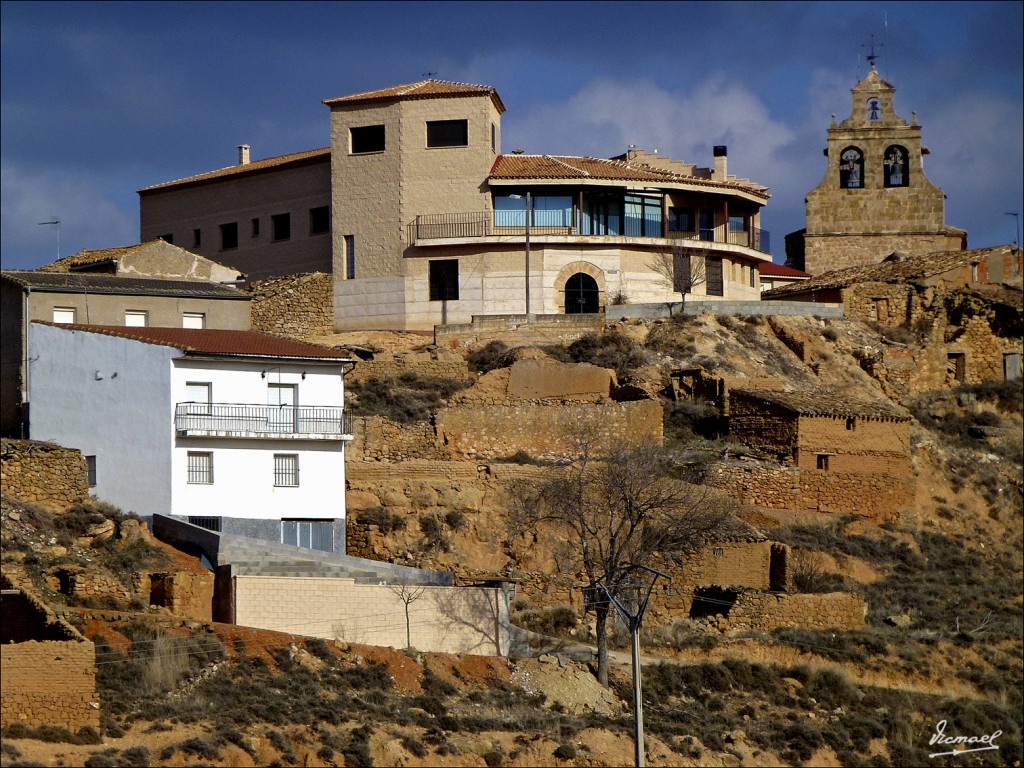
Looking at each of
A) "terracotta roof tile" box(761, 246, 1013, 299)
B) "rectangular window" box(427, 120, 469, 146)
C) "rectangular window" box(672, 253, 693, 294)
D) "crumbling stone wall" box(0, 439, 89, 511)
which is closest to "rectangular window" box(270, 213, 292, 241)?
"rectangular window" box(427, 120, 469, 146)

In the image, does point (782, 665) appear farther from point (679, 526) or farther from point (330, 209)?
point (330, 209)

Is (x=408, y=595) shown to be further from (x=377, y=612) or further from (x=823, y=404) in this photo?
(x=823, y=404)

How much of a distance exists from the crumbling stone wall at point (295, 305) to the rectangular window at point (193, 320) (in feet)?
26.5

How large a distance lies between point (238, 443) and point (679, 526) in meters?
10.2

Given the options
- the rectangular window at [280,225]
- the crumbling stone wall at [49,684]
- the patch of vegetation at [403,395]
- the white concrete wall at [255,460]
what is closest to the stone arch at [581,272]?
the patch of vegetation at [403,395]

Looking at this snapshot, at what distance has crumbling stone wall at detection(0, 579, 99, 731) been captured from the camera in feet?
109

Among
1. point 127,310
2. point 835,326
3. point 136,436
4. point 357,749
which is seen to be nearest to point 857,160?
point 835,326

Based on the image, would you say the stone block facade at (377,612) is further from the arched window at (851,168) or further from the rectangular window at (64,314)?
the arched window at (851,168)

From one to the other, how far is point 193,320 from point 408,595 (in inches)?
569

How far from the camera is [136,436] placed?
44812 millimetres

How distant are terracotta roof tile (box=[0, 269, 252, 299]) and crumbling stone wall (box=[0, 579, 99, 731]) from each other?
18.0m

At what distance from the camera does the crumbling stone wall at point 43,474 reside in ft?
141

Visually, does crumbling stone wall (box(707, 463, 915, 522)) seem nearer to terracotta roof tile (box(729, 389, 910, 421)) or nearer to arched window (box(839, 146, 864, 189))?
terracotta roof tile (box(729, 389, 910, 421))

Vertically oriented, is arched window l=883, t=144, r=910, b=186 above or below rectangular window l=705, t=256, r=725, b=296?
above
